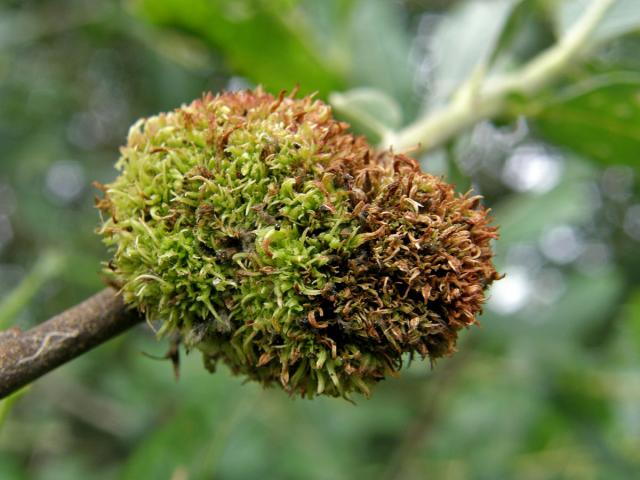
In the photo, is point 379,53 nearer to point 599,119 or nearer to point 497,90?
point 497,90

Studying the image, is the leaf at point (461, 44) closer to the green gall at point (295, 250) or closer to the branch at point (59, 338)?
the green gall at point (295, 250)

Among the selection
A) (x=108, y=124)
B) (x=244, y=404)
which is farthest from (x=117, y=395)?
(x=108, y=124)

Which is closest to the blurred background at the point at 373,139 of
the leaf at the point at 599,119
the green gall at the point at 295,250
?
the leaf at the point at 599,119

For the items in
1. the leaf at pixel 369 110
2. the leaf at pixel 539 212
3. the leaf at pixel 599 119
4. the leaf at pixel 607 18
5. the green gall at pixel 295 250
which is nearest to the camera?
the green gall at pixel 295 250

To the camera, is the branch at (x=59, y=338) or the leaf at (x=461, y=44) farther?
the leaf at (x=461, y=44)

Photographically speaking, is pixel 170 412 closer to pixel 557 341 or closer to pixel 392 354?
pixel 557 341

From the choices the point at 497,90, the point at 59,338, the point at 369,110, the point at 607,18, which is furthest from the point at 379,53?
the point at 59,338

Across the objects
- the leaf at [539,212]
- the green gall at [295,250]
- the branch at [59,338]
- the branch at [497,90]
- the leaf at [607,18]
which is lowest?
the branch at [59,338]

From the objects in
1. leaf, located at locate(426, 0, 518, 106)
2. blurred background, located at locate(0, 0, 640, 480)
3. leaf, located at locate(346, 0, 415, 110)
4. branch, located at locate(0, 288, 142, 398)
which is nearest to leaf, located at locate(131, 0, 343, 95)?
blurred background, located at locate(0, 0, 640, 480)
